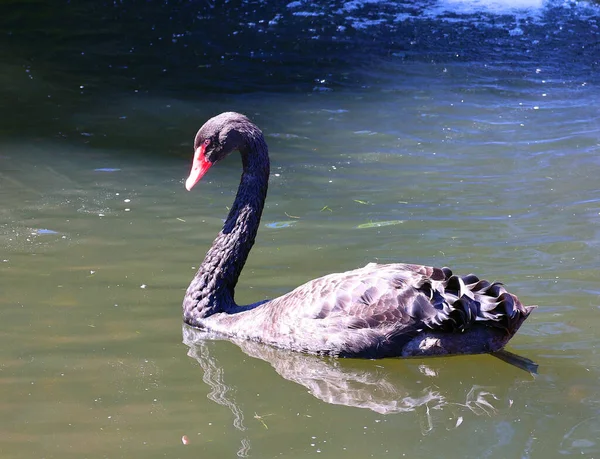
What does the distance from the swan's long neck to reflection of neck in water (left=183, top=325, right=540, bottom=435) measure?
0.38 metres

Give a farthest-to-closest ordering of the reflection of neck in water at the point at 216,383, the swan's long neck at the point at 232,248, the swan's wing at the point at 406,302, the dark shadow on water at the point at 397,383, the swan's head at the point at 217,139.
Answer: the swan's head at the point at 217,139, the swan's long neck at the point at 232,248, the swan's wing at the point at 406,302, the dark shadow on water at the point at 397,383, the reflection of neck in water at the point at 216,383

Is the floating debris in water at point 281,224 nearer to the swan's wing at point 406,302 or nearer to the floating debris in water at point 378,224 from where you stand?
the floating debris in water at point 378,224

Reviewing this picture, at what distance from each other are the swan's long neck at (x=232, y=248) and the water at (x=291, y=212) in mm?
208

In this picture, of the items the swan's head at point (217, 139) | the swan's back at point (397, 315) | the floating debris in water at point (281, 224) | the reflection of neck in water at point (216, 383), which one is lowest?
the reflection of neck in water at point (216, 383)

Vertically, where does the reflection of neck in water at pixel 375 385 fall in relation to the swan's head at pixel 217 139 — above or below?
below

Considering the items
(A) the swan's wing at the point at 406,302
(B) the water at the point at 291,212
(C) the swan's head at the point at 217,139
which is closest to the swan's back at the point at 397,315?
(A) the swan's wing at the point at 406,302

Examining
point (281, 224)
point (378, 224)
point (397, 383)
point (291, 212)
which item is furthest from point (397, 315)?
point (291, 212)

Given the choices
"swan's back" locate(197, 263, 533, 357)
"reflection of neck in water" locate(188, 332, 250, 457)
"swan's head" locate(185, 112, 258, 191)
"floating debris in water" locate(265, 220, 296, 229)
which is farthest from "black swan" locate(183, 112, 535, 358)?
"floating debris in water" locate(265, 220, 296, 229)

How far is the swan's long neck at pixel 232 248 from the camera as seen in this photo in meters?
5.40

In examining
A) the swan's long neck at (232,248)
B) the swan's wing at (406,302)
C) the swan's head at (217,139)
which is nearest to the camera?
the swan's wing at (406,302)

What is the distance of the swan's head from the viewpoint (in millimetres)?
5512

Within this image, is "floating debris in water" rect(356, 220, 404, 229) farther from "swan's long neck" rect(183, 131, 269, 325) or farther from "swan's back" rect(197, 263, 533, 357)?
"swan's back" rect(197, 263, 533, 357)

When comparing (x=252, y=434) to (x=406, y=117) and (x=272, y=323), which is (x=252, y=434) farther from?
(x=406, y=117)

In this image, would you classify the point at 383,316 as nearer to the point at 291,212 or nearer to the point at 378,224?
the point at 378,224
